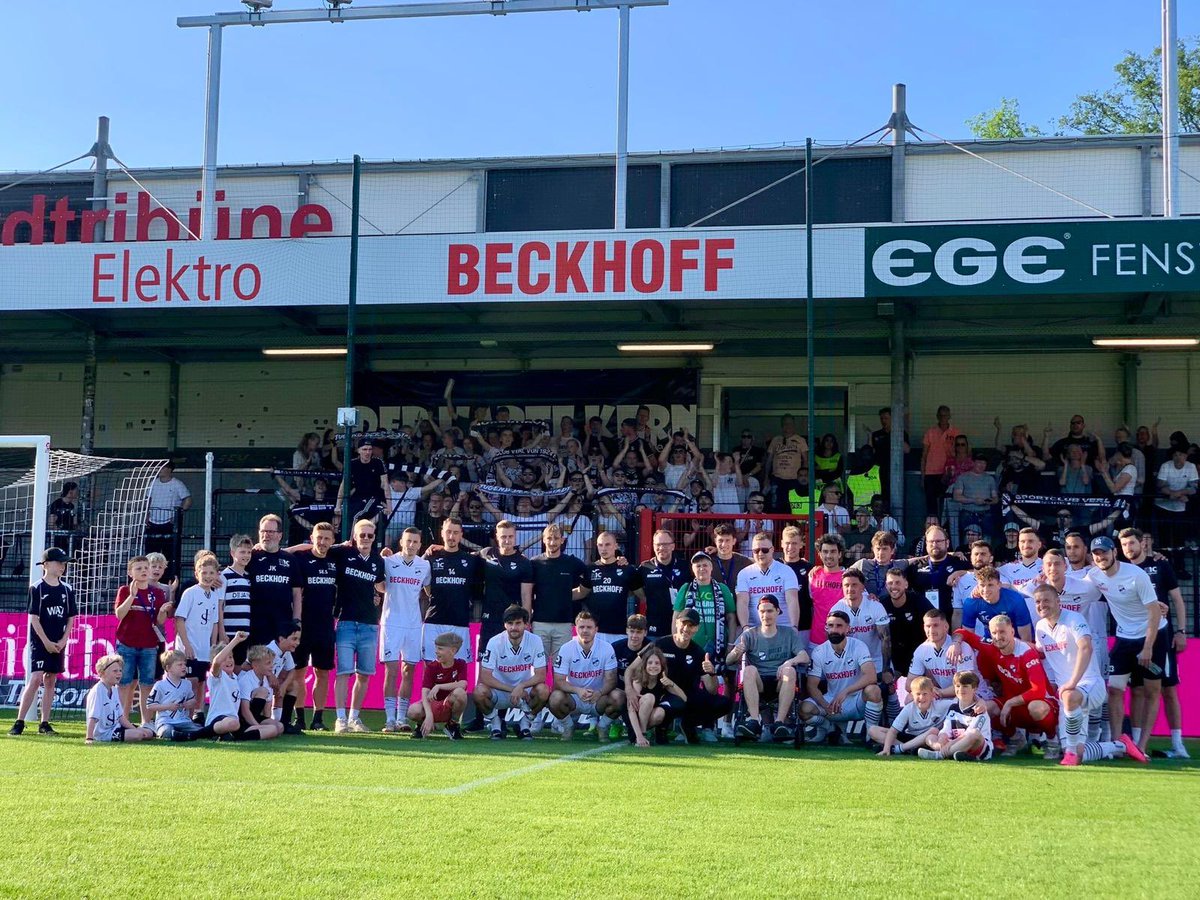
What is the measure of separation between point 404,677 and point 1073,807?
6.50m

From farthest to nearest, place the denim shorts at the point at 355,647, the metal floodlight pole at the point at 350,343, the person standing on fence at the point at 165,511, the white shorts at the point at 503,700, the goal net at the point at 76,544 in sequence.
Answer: the person standing on fence at the point at 165,511 < the goal net at the point at 76,544 < the metal floodlight pole at the point at 350,343 < the denim shorts at the point at 355,647 < the white shorts at the point at 503,700

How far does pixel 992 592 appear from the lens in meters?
11.0

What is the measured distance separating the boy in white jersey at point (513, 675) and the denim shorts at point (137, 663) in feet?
9.70

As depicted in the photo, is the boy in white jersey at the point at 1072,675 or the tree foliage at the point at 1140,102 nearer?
the boy in white jersey at the point at 1072,675

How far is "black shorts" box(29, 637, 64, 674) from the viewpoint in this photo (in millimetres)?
11672

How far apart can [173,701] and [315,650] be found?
54.5 inches

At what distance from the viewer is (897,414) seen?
16.8 meters

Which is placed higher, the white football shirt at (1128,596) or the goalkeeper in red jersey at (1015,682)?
the white football shirt at (1128,596)

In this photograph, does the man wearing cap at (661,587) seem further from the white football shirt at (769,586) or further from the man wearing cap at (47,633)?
the man wearing cap at (47,633)

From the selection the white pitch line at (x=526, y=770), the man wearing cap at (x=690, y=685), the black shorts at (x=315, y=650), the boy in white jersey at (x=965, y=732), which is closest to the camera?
the white pitch line at (x=526, y=770)

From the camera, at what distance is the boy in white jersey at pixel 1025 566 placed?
11.6m

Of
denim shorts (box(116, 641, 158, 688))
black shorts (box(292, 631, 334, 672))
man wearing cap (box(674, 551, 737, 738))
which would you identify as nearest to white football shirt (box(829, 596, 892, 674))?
man wearing cap (box(674, 551, 737, 738))

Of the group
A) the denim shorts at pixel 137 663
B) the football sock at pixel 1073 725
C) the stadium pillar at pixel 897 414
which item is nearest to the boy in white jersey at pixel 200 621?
the denim shorts at pixel 137 663

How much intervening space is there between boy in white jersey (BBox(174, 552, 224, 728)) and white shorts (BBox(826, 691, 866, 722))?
541cm
